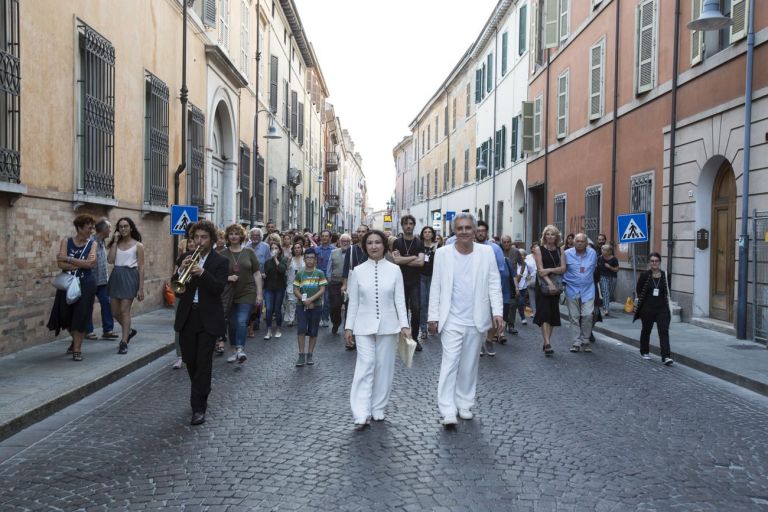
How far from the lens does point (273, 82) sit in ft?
96.9

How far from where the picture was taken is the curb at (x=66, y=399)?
5987 mm

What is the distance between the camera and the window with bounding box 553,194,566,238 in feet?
77.1

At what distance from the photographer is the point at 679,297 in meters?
14.8

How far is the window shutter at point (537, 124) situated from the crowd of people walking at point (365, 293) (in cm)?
960

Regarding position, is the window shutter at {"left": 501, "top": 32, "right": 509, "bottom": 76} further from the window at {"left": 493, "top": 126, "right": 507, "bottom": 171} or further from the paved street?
the paved street

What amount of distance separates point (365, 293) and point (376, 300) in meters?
0.11

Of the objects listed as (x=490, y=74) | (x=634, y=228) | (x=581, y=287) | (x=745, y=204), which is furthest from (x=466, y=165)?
(x=581, y=287)

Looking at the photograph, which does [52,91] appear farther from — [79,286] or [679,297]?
[679,297]

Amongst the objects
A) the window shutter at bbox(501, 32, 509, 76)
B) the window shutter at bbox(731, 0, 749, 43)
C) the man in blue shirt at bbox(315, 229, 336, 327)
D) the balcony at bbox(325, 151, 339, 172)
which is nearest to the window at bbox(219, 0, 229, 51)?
the man in blue shirt at bbox(315, 229, 336, 327)

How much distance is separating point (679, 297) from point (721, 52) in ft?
14.8

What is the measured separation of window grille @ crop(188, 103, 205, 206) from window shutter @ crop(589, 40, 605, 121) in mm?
9766

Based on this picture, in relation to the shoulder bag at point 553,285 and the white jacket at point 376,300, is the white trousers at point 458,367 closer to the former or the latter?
the white jacket at point 376,300

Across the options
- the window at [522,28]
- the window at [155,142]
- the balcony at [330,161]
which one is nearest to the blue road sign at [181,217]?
the window at [155,142]

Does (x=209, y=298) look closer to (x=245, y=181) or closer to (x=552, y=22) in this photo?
(x=245, y=181)
